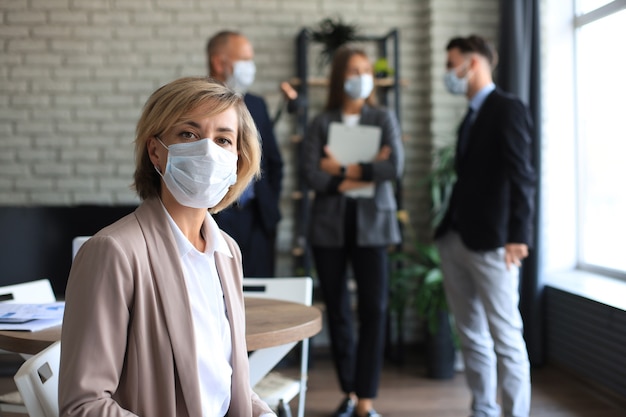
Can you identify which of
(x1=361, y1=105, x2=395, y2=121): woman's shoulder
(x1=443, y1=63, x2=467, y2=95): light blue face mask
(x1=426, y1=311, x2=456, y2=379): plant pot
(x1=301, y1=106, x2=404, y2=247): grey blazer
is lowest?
(x1=426, y1=311, x2=456, y2=379): plant pot

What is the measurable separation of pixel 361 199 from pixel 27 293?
5.19ft

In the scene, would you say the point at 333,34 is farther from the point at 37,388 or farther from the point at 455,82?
the point at 37,388

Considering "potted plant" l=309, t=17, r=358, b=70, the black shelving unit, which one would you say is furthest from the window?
"potted plant" l=309, t=17, r=358, b=70

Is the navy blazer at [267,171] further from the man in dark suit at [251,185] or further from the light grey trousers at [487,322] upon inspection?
the light grey trousers at [487,322]

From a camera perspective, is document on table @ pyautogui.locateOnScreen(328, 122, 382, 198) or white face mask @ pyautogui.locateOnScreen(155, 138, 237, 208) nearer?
white face mask @ pyautogui.locateOnScreen(155, 138, 237, 208)

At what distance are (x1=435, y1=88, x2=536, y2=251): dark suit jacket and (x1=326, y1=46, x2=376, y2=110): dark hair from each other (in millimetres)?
723

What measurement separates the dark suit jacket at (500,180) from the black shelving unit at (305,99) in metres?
1.57

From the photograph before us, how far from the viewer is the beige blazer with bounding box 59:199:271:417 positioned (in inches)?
50.6

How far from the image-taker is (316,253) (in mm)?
3521

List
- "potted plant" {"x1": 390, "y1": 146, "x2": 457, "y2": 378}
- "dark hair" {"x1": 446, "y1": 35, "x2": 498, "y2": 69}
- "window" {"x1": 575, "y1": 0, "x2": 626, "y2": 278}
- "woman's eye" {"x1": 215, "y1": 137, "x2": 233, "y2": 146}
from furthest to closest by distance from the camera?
"potted plant" {"x1": 390, "y1": 146, "x2": 457, "y2": 378}, "window" {"x1": 575, "y1": 0, "x2": 626, "y2": 278}, "dark hair" {"x1": 446, "y1": 35, "x2": 498, "y2": 69}, "woman's eye" {"x1": 215, "y1": 137, "x2": 233, "y2": 146}

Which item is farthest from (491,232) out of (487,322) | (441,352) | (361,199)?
(441,352)

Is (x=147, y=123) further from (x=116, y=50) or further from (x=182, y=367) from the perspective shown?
(x=116, y=50)

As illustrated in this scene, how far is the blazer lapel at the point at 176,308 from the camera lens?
1401 mm

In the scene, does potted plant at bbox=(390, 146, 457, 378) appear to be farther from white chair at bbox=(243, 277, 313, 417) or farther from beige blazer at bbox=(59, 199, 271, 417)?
beige blazer at bbox=(59, 199, 271, 417)
